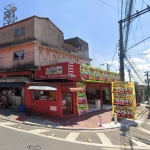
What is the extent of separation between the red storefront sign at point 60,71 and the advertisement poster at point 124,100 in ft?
13.5

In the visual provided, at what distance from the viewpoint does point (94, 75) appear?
17312 millimetres

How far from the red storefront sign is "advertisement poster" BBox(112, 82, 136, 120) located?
4105 mm

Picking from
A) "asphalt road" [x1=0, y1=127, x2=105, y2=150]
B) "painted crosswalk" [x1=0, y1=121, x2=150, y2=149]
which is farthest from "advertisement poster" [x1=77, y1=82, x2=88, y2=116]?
"asphalt road" [x1=0, y1=127, x2=105, y2=150]

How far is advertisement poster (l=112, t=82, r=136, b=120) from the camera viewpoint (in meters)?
13.4

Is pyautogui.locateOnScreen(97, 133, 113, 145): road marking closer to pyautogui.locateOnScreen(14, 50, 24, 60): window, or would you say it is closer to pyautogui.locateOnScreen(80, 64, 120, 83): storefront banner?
pyautogui.locateOnScreen(80, 64, 120, 83): storefront banner

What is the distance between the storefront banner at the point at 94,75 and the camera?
15447mm

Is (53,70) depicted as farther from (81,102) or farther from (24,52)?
(24,52)

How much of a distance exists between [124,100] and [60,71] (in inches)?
254

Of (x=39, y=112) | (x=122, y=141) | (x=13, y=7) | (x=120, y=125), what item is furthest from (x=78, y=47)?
(x=122, y=141)

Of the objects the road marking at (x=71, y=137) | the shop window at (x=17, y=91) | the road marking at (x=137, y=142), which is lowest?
the road marking at (x=137, y=142)

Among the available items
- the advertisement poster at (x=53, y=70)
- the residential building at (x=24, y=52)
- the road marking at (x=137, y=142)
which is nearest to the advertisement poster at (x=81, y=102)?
the advertisement poster at (x=53, y=70)

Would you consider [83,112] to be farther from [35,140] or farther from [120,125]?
[35,140]

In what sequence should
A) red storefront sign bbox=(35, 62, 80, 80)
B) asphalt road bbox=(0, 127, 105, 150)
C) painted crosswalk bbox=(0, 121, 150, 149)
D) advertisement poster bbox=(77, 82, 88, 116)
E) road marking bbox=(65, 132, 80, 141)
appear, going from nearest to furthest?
asphalt road bbox=(0, 127, 105, 150), painted crosswalk bbox=(0, 121, 150, 149), road marking bbox=(65, 132, 80, 141), red storefront sign bbox=(35, 62, 80, 80), advertisement poster bbox=(77, 82, 88, 116)

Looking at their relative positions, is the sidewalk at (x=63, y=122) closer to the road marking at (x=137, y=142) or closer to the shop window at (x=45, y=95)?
the shop window at (x=45, y=95)
